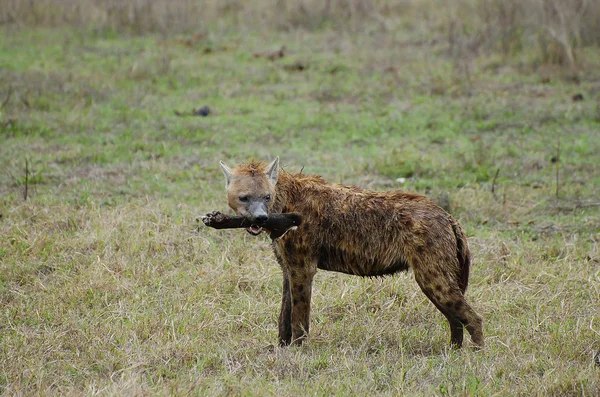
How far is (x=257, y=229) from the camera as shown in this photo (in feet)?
16.2

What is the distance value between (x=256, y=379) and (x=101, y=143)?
5943 millimetres

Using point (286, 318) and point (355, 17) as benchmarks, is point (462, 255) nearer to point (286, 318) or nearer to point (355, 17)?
point (286, 318)

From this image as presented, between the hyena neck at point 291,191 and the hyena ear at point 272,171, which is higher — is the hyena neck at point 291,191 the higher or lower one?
the lower one

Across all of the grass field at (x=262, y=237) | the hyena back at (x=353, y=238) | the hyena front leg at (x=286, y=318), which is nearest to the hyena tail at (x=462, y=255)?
the hyena back at (x=353, y=238)

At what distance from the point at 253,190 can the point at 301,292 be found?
2.25 ft

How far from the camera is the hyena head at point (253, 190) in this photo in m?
4.95

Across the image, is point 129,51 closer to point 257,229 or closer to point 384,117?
point 384,117

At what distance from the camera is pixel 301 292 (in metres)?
5.16

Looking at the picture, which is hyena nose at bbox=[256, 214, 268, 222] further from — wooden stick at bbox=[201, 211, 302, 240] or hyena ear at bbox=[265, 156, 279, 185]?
hyena ear at bbox=[265, 156, 279, 185]

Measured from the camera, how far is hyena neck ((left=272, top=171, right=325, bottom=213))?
525cm

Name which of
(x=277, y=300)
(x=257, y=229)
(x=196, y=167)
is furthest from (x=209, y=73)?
(x=257, y=229)

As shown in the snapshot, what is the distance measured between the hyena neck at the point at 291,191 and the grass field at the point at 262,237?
0.85 m

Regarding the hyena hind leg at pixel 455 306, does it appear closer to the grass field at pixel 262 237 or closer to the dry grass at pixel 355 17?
the grass field at pixel 262 237

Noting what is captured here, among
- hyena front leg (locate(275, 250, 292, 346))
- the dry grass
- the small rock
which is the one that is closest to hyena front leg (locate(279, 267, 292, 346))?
hyena front leg (locate(275, 250, 292, 346))
